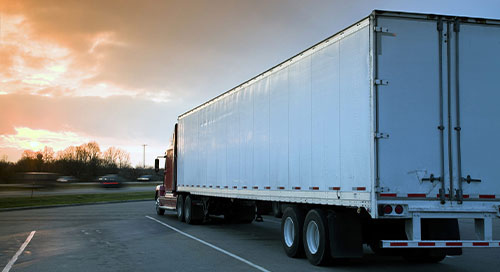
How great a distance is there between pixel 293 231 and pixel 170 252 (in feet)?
9.83

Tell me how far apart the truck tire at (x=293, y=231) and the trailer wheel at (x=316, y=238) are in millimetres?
353

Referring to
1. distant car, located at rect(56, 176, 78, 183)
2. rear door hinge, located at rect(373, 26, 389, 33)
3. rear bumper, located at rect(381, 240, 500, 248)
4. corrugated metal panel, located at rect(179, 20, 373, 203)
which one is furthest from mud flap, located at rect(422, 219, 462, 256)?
distant car, located at rect(56, 176, 78, 183)

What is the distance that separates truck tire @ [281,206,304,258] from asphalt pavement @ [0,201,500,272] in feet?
0.68

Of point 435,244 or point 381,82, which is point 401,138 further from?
point 435,244

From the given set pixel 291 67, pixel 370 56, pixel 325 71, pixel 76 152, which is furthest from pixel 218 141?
pixel 76 152

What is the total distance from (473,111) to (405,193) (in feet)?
6.52

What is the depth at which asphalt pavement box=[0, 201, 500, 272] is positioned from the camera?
33.4 feet

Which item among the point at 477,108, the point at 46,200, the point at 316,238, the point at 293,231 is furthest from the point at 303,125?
the point at 46,200

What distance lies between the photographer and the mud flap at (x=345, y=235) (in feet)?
31.1

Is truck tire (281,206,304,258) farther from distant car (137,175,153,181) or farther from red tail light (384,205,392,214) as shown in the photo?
distant car (137,175,153,181)

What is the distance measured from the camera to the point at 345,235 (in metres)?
9.54

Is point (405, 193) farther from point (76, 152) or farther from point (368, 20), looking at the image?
point (76, 152)

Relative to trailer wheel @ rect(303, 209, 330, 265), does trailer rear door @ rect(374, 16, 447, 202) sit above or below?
above

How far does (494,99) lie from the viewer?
30.5 ft
